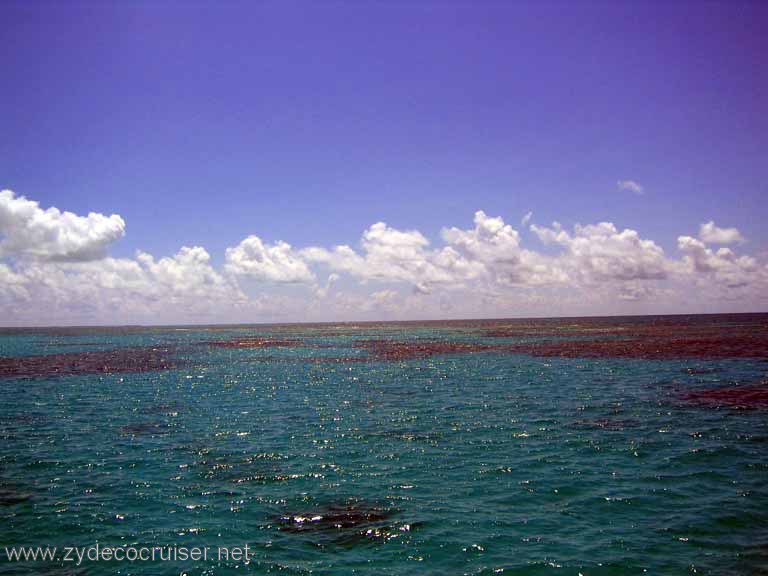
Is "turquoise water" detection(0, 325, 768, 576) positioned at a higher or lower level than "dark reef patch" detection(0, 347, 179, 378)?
higher

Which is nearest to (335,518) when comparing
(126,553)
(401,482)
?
(401,482)

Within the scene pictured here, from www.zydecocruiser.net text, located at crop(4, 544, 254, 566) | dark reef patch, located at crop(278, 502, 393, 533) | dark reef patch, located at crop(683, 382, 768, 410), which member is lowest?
www.zydecocruiser.net text, located at crop(4, 544, 254, 566)

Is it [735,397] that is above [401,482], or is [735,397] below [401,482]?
above

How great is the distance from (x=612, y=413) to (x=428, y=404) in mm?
11708

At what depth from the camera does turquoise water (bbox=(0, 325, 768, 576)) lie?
1307cm

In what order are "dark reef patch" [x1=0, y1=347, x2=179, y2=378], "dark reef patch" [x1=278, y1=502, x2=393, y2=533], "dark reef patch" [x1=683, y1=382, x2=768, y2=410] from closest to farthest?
"dark reef patch" [x1=278, y1=502, x2=393, y2=533], "dark reef patch" [x1=683, y1=382, x2=768, y2=410], "dark reef patch" [x1=0, y1=347, x2=179, y2=378]

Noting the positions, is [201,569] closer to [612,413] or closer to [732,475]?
[732,475]

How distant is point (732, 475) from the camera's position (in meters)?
18.5

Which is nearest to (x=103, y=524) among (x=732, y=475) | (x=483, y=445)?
(x=483, y=445)

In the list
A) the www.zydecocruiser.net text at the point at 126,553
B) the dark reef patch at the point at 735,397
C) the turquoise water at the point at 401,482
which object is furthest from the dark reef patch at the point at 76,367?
the dark reef patch at the point at 735,397

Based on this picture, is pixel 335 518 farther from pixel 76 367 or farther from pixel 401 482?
pixel 76 367

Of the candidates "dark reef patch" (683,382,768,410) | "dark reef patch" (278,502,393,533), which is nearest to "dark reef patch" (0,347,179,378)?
"dark reef patch" (278,502,393,533)

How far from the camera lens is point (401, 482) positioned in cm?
1850

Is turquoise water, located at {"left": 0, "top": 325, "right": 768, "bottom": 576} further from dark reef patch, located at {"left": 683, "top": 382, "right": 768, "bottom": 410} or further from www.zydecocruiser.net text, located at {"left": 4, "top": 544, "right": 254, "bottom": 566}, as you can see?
dark reef patch, located at {"left": 683, "top": 382, "right": 768, "bottom": 410}
